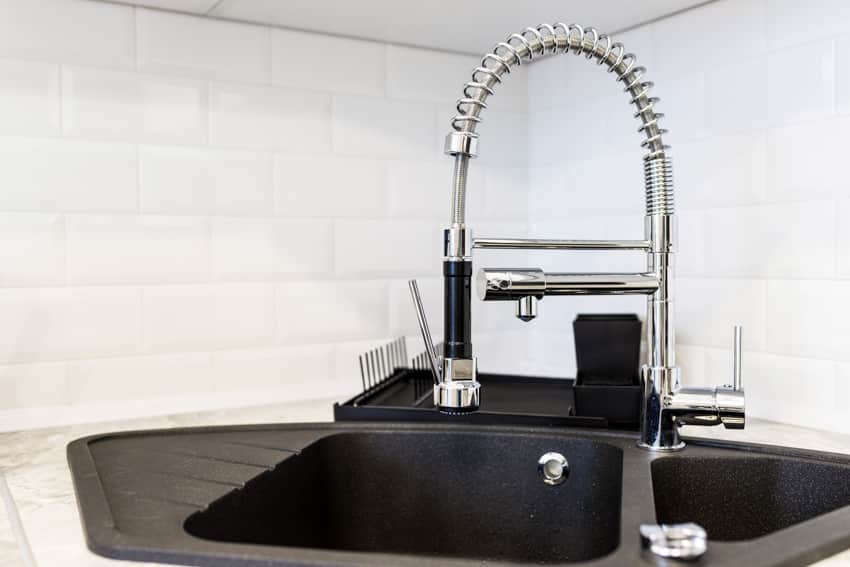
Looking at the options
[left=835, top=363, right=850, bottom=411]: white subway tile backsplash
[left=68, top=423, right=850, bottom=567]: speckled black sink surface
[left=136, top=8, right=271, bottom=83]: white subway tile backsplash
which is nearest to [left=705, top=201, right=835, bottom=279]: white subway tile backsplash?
[left=835, top=363, right=850, bottom=411]: white subway tile backsplash

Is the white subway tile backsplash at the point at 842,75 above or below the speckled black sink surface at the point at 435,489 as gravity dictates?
above

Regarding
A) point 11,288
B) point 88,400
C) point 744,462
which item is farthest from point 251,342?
point 744,462

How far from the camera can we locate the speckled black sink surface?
32.1 inches

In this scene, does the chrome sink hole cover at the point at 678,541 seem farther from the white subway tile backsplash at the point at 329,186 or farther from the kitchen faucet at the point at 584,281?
the white subway tile backsplash at the point at 329,186

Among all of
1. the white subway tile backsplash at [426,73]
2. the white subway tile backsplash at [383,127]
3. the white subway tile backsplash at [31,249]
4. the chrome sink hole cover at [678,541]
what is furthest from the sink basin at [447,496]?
the white subway tile backsplash at [426,73]

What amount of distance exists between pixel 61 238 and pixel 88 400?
9.5 inches

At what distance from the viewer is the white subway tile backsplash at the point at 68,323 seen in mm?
1215

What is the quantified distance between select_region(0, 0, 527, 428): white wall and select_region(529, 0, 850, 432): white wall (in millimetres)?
364

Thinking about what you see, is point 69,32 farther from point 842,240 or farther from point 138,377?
point 842,240

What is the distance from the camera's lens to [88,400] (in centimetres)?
127

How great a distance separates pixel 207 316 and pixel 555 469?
634 millimetres

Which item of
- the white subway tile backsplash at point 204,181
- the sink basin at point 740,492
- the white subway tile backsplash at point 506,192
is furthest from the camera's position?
the white subway tile backsplash at point 506,192

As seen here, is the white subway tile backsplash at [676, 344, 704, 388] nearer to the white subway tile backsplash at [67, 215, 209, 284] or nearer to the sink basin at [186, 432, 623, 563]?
the sink basin at [186, 432, 623, 563]

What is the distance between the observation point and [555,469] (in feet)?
3.28
